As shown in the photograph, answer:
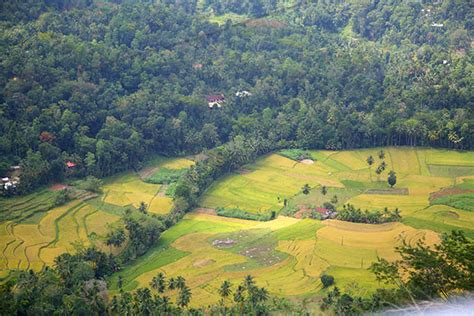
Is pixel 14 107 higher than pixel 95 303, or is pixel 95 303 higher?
pixel 14 107

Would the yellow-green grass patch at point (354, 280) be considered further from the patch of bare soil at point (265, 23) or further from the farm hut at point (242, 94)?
the patch of bare soil at point (265, 23)

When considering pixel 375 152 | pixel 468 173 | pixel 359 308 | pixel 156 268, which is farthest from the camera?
pixel 375 152

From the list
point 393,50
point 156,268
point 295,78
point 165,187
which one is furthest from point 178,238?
point 393,50

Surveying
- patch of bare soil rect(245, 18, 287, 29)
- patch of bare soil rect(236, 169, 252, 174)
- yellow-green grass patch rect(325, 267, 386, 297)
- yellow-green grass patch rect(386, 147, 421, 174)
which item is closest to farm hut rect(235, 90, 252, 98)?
patch of bare soil rect(236, 169, 252, 174)

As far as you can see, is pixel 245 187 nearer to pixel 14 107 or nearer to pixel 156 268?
pixel 156 268

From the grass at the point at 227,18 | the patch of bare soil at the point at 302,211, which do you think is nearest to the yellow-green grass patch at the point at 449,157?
the patch of bare soil at the point at 302,211

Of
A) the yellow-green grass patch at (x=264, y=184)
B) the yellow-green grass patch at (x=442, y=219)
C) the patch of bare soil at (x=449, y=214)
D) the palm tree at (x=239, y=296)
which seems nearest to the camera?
the palm tree at (x=239, y=296)
